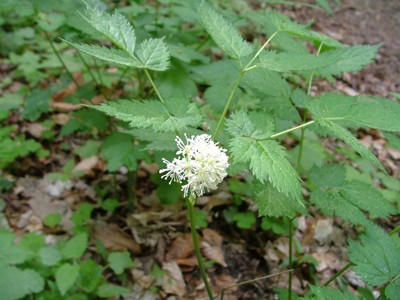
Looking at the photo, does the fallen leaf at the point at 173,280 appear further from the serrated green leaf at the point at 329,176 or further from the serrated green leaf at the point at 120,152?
the serrated green leaf at the point at 329,176

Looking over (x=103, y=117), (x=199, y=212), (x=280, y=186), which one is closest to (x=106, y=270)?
(x=199, y=212)

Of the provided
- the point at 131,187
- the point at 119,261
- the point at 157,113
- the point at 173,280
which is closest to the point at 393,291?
the point at 157,113

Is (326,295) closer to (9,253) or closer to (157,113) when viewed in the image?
(157,113)

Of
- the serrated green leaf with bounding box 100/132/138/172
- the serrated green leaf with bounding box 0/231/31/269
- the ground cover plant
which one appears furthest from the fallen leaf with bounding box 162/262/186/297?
the serrated green leaf with bounding box 0/231/31/269

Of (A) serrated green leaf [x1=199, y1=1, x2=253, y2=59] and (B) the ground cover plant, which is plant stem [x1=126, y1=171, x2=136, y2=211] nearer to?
(B) the ground cover plant

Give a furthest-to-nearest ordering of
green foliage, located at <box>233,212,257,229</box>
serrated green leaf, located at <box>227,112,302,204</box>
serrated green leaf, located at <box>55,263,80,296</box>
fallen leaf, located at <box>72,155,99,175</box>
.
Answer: fallen leaf, located at <box>72,155,99,175</box>
green foliage, located at <box>233,212,257,229</box>
serrated green leaf, located at <box>55,263,80,296</box>
serrated green leaf, located at <box>227,112,302,204</box>

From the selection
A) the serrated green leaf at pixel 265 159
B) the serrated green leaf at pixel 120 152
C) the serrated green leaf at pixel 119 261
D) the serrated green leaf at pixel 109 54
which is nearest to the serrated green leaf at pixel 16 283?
the serrated green leaf at pixel 119 261
